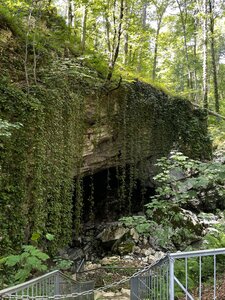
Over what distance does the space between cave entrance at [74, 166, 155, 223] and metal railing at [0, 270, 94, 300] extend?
5.52 m

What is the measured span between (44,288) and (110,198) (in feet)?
26.5

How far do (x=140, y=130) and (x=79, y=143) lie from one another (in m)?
2.70

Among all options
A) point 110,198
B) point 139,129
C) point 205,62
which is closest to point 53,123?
point 139,129

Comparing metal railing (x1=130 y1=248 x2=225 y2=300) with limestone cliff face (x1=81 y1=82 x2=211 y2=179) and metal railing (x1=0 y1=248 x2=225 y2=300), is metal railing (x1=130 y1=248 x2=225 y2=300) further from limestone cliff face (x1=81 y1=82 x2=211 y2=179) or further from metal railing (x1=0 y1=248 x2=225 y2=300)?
limestone cliff face (x1=81 y1=82 x2=211 y2=179)

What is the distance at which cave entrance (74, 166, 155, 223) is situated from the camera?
35.2ft

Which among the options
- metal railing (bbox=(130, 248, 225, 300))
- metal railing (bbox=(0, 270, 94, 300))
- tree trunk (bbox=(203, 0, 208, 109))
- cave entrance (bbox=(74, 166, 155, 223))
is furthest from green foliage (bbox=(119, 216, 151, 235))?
tree trunk (bbox=(203, 0, 208, 109))

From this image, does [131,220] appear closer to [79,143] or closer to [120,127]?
[79,143]

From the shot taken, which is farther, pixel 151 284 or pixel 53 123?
pixel 53 123

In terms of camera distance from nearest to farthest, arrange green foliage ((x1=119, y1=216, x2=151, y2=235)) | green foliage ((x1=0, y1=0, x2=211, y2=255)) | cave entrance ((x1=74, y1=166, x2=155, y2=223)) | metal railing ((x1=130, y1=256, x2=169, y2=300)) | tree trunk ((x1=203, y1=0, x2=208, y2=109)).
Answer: metal railing ((x1=130, y1=256, x2=169, y2=300)) < green foliage ((x1=0, y1=0, x2=211, y2=255)) < green foliage ((x1=119, y1=216, x2=151, y2=235)) < cave entrance ((x1=74, y1=166, x2=155, y2=223)) < tree trunk ((x1=203, y1=0, x2=208, y2=109))

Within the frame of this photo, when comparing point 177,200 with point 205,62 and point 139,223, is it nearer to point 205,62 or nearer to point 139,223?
point 139,223

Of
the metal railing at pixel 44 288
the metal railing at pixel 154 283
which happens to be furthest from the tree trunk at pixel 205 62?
the metal railing at pixel 154 283

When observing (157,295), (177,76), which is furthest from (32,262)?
(177,76)

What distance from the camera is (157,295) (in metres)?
3.25

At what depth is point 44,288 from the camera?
3.34m
